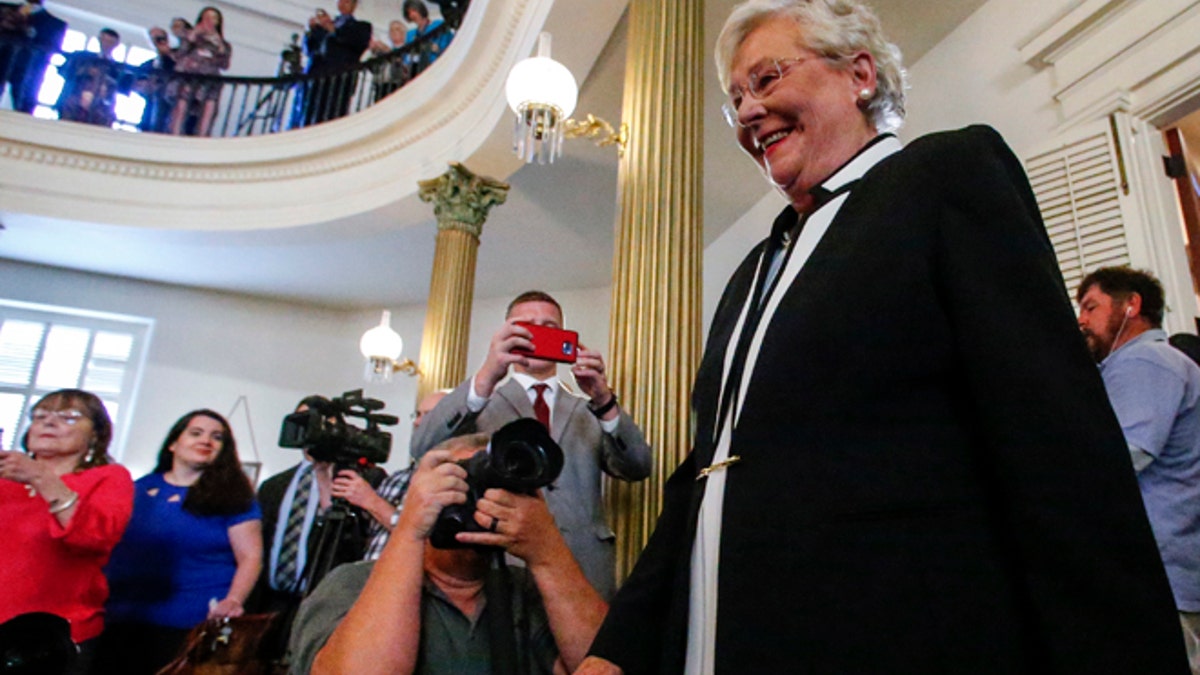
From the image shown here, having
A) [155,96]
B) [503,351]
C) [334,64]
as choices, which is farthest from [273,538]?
[155,96]

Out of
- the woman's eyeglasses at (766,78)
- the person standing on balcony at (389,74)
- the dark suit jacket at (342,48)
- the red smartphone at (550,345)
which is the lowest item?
the red smartphone at (550,345)

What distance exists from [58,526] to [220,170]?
20.9 ft

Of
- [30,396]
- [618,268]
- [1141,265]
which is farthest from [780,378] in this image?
[30,396]

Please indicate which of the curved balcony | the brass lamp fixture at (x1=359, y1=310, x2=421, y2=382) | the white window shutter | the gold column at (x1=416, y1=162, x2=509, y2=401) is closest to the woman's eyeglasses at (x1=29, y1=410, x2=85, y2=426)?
the gold column at (x1=416, y1=162, x2=509, y2=401)

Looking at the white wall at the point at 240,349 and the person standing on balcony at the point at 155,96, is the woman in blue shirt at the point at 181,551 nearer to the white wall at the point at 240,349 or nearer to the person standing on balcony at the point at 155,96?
the white wall at the point at 240,349

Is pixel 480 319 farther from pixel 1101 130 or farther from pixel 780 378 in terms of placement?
pixel 780 378

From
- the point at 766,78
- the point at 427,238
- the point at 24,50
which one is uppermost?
the point at 24,50

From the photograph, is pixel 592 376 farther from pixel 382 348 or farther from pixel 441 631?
pixel 382 348

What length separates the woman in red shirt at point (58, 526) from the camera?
2.05 meters

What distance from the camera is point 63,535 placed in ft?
6.85

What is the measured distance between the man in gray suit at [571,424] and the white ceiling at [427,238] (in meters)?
2.93

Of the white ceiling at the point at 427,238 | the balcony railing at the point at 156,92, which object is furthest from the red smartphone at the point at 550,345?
the balcony railing at the point at 156,92

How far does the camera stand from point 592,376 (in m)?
1.76

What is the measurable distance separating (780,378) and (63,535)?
2.27 metres
